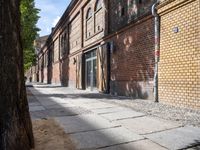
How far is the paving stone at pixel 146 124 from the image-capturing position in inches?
196

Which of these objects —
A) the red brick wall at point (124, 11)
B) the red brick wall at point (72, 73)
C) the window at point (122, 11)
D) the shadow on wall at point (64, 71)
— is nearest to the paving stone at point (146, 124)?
the red brick wall at point (124, 11)

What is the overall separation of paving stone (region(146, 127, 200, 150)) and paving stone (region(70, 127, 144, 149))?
13.3 inches

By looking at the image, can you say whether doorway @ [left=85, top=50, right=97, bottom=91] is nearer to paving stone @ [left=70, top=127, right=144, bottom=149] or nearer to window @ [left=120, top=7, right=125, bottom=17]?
window @ [left=120, top=7, right=125, bottom=17]

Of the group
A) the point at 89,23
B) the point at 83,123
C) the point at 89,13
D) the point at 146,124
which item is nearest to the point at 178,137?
the point at 146,124

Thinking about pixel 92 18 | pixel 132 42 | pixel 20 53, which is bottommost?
pixel 20 53

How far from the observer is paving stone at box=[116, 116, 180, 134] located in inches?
196

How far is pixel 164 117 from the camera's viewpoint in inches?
243

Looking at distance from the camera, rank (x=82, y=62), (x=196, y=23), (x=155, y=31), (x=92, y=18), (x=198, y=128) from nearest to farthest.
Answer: (x=198, y=128)
(x=196, y=23)
(x=155, y=31)
(x=92, y=18)
(x=82, y=62)

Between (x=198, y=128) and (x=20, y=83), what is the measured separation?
335 cm

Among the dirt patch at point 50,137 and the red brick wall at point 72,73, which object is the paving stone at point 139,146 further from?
the red brick wall at point 72,73

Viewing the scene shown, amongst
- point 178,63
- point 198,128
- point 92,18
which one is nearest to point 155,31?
point 178,63

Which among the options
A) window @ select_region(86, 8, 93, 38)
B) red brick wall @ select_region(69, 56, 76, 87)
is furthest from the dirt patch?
red brick wall @ select_region(69, 56, 76, 87)

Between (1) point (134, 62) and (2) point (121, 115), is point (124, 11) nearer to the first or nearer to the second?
(1) point (134, 62)

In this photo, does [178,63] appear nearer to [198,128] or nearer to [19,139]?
[198,128]
